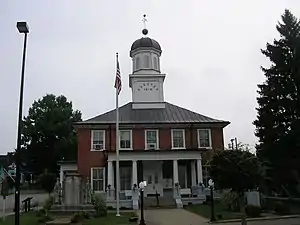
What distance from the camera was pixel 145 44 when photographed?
146 ft

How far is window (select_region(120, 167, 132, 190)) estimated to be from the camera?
36.8 meters

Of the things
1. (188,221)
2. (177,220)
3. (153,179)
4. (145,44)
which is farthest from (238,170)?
(145,44)

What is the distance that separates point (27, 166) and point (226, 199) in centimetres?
4597

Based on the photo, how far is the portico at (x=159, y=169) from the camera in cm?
3503

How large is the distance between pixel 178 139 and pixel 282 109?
15434 mm

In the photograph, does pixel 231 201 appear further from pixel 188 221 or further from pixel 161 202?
pixel 161 202

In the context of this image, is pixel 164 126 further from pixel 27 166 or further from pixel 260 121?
pixel 27 166

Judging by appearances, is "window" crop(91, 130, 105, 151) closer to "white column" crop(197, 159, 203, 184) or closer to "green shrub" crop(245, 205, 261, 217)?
"white column" crop(197, 159, 203, 184)

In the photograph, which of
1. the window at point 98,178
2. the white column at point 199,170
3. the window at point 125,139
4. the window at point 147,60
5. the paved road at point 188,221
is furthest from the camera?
the window at point 147,60

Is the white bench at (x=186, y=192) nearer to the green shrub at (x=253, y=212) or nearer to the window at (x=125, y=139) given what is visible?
the window at (x=125, y=139)

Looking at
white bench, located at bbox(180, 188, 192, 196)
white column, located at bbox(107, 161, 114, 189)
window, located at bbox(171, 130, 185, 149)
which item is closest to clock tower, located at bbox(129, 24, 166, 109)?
window, located at bbox(171, 130, 185, 149)

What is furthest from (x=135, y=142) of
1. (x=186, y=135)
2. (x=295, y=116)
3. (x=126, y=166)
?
(x=295, y=116)

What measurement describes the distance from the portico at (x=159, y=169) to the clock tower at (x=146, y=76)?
24.3ft

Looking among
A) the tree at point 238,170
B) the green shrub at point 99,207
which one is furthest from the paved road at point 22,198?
the tree at point 238,170
